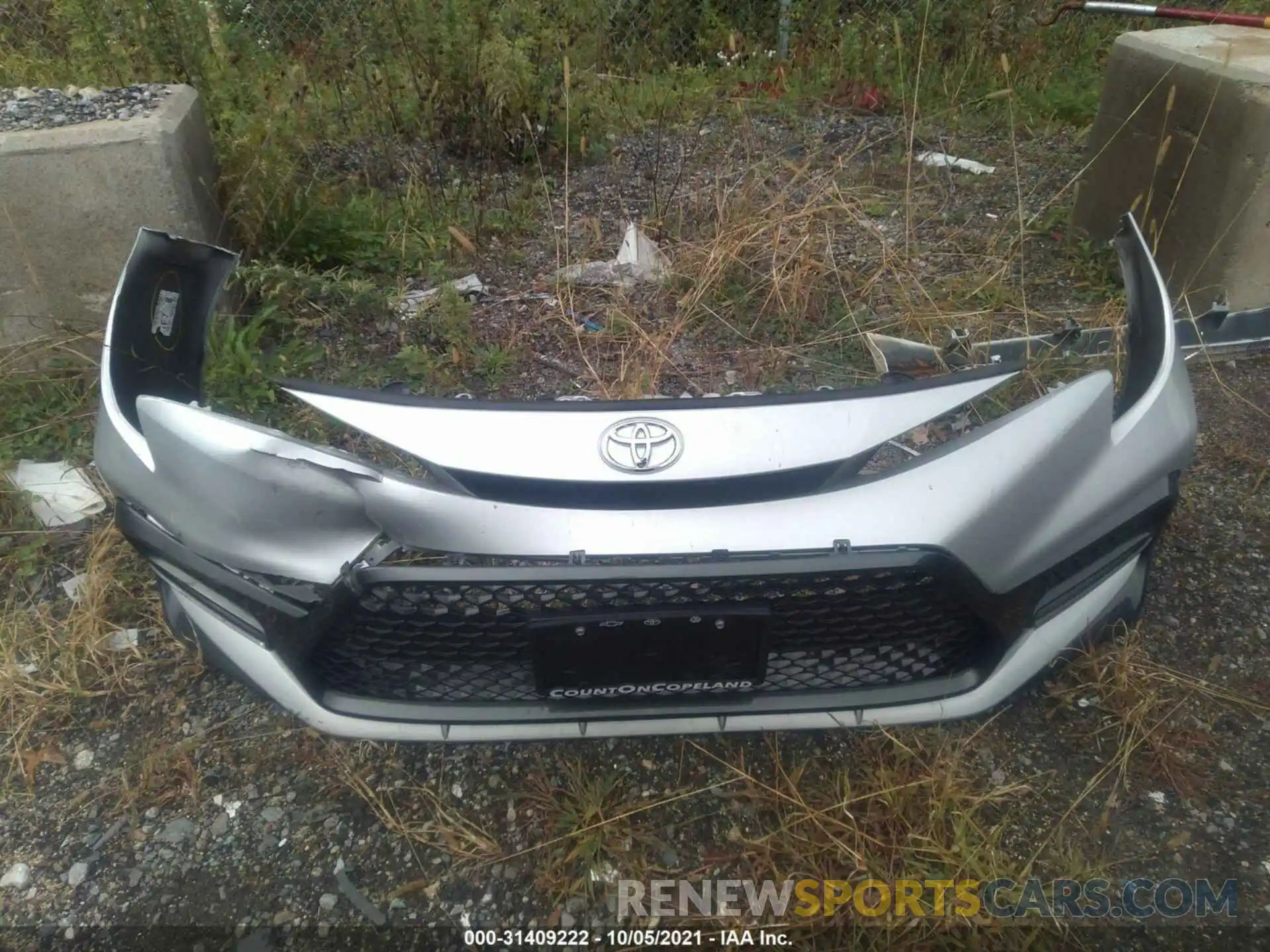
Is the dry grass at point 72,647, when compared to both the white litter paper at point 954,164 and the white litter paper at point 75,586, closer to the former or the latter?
the white litter paper at point 75,586

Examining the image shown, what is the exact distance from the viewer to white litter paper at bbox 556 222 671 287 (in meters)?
3.18

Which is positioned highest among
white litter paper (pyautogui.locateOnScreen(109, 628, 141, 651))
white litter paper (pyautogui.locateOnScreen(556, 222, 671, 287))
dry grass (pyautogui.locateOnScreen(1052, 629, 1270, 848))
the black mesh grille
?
the black mesh grille


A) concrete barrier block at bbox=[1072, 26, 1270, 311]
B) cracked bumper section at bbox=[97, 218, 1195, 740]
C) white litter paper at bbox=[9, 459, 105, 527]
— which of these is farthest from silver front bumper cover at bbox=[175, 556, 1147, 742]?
concrete barrier block at bbox=[1072, 26, 1270, 311]

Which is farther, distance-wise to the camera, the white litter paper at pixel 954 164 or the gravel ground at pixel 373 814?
the white litter paper at pixel 954 164

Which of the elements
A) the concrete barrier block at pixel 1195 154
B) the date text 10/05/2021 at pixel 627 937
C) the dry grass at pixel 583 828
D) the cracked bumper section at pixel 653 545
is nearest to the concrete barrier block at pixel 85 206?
the cracked bumper section at pixel 653 545

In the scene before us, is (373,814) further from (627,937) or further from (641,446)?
(641,446)

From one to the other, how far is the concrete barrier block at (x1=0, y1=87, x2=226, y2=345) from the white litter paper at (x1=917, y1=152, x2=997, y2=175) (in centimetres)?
321

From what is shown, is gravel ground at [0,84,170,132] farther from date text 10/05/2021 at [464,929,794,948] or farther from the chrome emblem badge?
date text 10/05/2021 at [464,929,794,948]

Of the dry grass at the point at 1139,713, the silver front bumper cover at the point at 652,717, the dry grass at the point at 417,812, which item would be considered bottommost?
the dry grass at the point at 417,812

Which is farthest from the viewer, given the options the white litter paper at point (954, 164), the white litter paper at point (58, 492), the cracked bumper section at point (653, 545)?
the white litter paper at point (954, 164)

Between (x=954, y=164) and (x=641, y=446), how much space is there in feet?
11.8

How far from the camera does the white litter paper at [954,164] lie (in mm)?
3973

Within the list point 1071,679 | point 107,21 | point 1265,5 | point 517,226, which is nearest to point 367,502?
point 1071,679

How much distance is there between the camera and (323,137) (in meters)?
4.02
